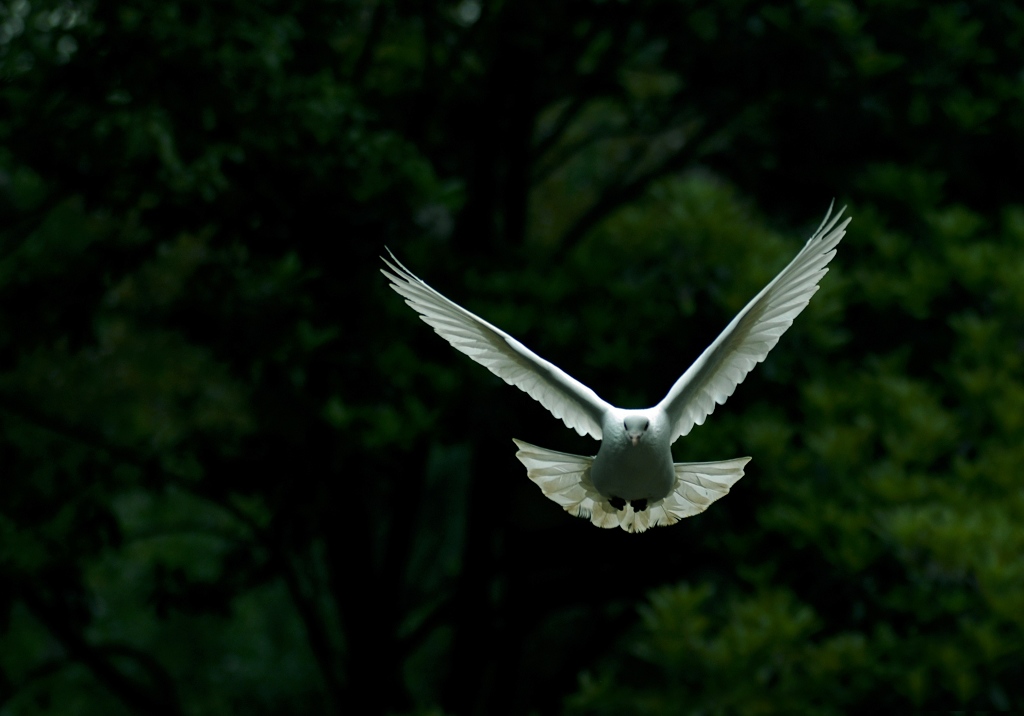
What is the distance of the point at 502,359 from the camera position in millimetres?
4480

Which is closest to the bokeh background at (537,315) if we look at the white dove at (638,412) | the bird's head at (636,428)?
the white dove at (638,412)

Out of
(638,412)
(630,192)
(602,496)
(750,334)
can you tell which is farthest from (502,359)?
(630,192)

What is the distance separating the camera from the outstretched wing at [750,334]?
3.99 meters

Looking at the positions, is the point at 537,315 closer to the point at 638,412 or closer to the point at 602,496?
the point at 602,496

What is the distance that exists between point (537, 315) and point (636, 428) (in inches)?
150

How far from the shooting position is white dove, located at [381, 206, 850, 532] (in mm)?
3941

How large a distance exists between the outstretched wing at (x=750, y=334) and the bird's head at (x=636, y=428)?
0.14 metres

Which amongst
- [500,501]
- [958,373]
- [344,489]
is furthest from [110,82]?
[958,373]

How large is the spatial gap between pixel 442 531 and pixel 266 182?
546cm

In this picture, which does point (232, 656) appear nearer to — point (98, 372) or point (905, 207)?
point (98, 372)

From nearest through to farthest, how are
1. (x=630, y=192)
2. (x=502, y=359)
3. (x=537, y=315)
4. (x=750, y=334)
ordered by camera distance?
(x=750, y=334) < (x=502, y=359) < (x=537, y=315) < (x=630, y=192)

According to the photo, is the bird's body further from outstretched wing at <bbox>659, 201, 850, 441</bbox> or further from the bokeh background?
the bokeh background

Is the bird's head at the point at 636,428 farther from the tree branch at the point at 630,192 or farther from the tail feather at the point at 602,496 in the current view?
the tree branch at the point at 630,192

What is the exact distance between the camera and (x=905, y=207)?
8656 mm
